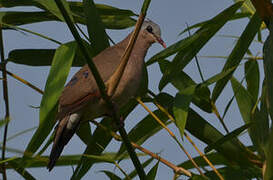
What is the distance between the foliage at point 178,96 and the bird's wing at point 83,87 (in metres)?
0.13

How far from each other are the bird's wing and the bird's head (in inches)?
20.9

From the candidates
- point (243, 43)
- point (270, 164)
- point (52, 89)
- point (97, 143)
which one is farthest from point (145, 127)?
point (270, 164)

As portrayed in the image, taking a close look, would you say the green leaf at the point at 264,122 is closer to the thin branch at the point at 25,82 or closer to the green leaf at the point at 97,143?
the green leaf at the point at 97,143

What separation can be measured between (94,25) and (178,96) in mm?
467

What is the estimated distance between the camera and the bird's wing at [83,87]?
2.36 metres

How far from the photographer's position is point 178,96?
1814mm

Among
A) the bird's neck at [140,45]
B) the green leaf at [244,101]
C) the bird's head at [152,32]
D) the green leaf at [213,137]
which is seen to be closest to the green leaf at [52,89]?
the green leaf at [213,137]

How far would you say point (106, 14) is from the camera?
2289mm

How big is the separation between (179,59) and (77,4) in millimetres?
550

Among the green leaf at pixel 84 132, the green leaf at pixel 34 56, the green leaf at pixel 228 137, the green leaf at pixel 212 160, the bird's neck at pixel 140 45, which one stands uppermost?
the bird's neck at pixel 140 45

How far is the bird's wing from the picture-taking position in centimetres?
236

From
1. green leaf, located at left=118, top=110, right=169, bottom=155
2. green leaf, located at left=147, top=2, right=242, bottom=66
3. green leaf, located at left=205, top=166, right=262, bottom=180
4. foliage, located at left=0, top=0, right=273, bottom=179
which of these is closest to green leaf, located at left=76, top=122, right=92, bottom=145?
foliage, located at left=0, top=0, right=273, bottom=179

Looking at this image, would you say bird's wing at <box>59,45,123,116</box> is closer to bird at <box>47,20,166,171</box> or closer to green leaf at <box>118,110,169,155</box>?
bird at <box>47,20,166,171</box>

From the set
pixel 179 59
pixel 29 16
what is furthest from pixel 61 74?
pixel 29 16
